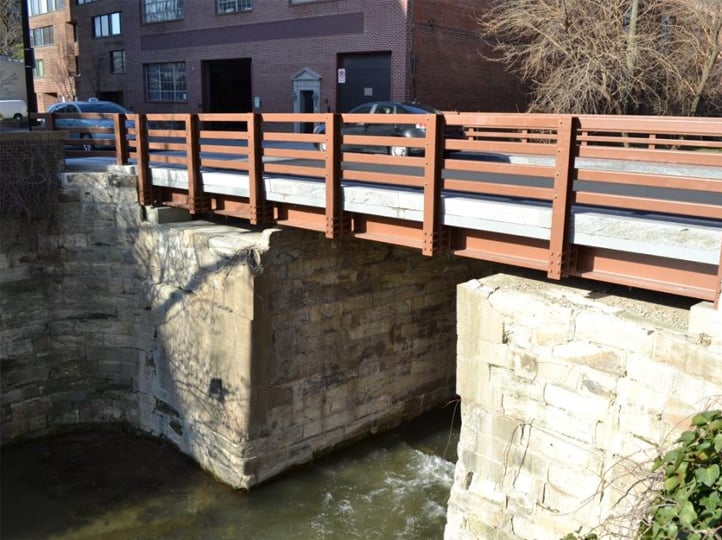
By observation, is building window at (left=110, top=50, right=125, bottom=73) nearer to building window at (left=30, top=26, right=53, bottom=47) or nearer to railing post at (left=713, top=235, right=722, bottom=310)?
building window at (left=30, top=26, right=53, bottom=47)

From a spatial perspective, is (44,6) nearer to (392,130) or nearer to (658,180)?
(392,130)

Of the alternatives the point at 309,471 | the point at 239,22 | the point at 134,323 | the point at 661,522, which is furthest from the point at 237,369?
the point at 239,22

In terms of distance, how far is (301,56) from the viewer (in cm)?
2927

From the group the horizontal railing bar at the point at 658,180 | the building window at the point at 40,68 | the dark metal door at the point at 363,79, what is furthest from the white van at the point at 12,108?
the building window at the point at 40,68

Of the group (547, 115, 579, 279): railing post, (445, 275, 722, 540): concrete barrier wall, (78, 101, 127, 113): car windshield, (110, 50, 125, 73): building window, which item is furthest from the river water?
(110, 50, 125, 73): building window

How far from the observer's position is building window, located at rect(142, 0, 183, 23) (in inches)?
1368

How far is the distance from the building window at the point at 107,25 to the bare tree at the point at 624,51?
92.7ft

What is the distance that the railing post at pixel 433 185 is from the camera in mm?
7488

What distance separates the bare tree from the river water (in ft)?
46.4

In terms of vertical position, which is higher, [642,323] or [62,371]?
[642,323]

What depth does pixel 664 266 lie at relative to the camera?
636 centimetres

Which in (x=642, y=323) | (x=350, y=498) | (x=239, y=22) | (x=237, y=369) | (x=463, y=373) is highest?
(x=239, y=22)

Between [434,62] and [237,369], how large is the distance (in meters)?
19.4

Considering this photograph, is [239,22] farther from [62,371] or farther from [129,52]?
[62,371]
